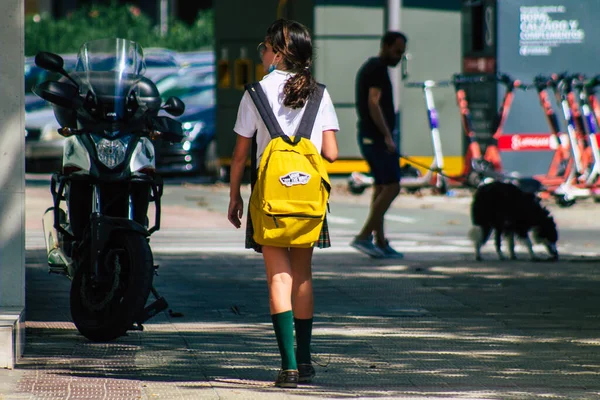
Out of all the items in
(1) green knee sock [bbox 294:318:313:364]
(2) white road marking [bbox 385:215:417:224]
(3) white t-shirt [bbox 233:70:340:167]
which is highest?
(3) white t-shirt [bbox 233:70:340:167]

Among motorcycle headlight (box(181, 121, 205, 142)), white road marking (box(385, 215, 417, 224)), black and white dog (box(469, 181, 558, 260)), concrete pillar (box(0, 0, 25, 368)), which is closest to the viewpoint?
concrete pillar (box(0, 0, 25, 368))

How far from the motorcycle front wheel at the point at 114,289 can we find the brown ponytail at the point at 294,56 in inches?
57.7

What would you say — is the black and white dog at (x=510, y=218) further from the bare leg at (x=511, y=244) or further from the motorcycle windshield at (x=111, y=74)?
the motorcycle windshield at (x=111, y=74)

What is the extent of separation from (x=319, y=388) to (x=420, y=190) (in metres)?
13.1

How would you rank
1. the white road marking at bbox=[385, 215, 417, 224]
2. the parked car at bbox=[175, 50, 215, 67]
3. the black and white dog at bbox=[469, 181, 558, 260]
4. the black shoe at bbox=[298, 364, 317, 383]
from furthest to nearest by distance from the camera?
the parked car at bbox=[175, 50, 215, 67], the white road marking at bbox=[385, 215, 417, 224], the black and white dog at bbox=[469, 181, 558, 260], the black shoe at bbox=[298, 364, 317, 383]

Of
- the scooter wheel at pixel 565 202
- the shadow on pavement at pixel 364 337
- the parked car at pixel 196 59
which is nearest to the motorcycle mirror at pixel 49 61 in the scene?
the shadow on pavement at pixel 364 337

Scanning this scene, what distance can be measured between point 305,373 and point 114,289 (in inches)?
57.9

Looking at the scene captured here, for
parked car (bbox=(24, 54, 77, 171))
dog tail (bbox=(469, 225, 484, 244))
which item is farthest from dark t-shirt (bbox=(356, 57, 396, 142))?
parked car (bbox=(24, 54, 77, 171))

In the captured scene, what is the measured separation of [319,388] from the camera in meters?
5.94

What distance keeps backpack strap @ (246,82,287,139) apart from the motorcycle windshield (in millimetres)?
1643

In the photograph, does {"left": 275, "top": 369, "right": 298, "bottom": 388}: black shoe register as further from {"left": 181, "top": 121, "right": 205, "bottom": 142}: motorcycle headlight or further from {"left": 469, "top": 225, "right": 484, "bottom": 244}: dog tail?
{"left": 181, "top": 121, "right": 205, "bottom": 142}: motorcycle headlight

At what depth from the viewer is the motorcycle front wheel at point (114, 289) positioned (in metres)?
6.93

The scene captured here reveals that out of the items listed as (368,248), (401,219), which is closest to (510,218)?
(368,248)

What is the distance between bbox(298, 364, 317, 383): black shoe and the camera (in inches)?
239
